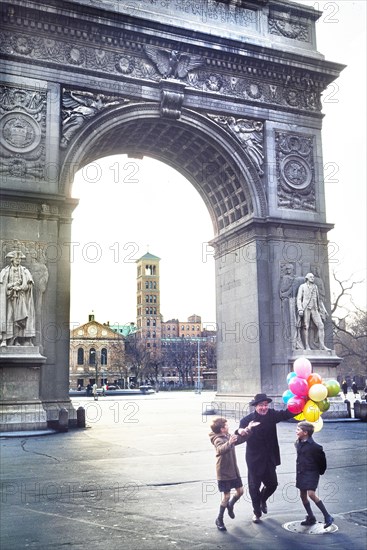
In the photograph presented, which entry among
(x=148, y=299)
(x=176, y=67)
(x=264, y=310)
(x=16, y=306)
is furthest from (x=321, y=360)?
(x=148, y=299)

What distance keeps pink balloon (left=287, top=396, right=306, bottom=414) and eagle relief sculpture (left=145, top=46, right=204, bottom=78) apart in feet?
63.2

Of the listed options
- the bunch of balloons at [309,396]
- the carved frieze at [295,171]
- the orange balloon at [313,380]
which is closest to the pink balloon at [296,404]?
the bunch of balloons at [309,396]

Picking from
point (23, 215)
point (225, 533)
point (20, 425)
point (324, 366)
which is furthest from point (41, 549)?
point (324, 366)

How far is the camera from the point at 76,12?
23.2m

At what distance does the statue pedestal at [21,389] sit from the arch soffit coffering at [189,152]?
6229 millimetres

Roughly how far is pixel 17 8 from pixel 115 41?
12.7 ft

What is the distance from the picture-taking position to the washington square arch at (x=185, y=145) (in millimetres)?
21781

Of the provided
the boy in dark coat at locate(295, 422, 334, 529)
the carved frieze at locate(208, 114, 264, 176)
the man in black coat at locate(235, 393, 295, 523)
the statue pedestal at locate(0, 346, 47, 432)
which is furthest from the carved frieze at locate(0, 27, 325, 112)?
the boy in dark coat at locate(295, 422, 334, 529)

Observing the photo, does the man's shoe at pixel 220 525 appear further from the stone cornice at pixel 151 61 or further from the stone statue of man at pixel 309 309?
the stone cornice at pixel 151 61

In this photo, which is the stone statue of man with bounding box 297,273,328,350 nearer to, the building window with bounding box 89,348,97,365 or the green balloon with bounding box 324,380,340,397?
the green balloon with bounding box 324,380,340,397

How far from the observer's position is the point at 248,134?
26906 millimetres

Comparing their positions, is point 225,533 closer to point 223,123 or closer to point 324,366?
point 324,366

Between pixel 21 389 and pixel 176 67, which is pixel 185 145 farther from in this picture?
pixel 21 389

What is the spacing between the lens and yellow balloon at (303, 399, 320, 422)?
8586 mm
